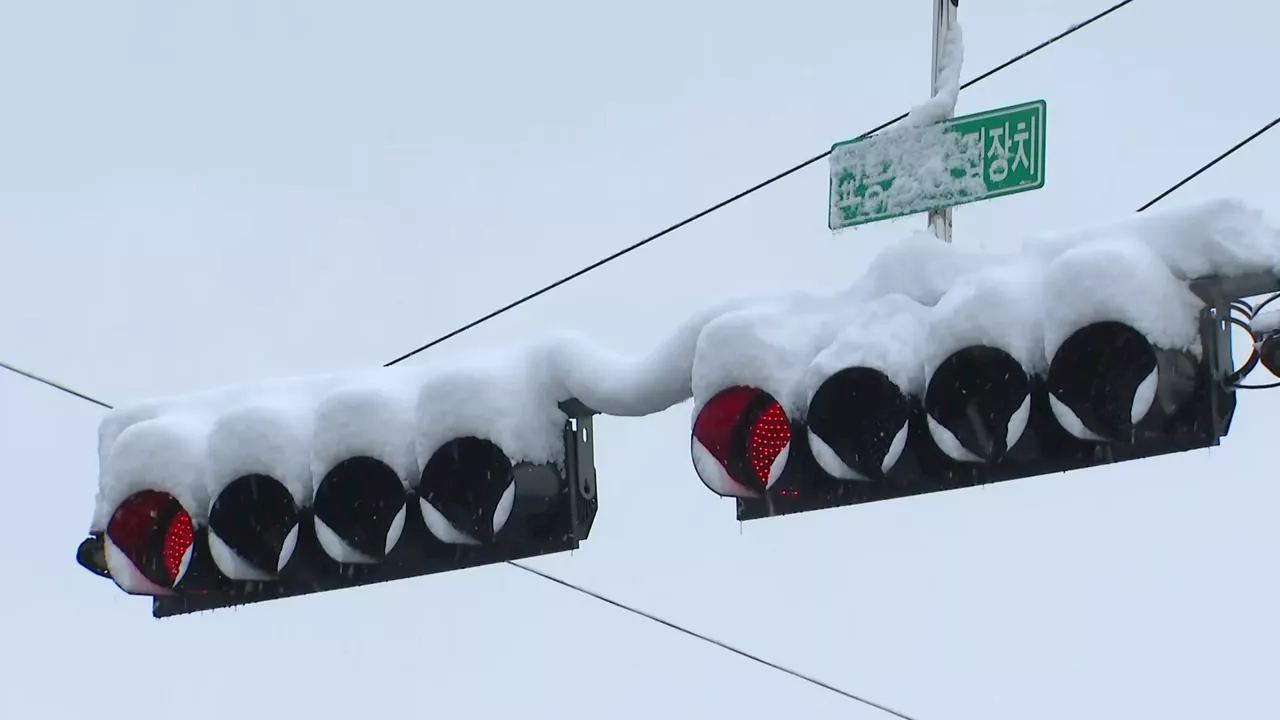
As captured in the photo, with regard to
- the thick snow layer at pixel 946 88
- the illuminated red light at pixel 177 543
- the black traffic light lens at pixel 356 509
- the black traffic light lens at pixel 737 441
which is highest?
the thick snow layer at pixel 946 88

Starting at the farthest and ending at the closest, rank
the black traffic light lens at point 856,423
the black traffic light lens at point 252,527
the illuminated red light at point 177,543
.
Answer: the illuminated red light at point 177,543 → the black traffic light lens at point 252,527 → the black traffic light lens at point 856,423

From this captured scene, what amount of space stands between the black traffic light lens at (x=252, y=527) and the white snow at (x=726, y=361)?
51 mm

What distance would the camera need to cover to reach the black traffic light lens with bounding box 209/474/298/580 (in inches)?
284

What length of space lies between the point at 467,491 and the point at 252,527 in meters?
0.77

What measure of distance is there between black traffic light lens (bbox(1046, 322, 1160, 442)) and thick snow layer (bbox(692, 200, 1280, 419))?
0.04 metres

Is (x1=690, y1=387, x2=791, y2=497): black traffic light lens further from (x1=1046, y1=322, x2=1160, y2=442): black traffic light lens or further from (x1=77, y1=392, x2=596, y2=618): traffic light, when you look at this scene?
(x1=1046, y1=322, x2=1160, y2=442): black traffic light lens

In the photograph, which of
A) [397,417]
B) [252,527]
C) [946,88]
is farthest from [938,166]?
[252,527]

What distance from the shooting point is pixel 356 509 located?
714 centimetres

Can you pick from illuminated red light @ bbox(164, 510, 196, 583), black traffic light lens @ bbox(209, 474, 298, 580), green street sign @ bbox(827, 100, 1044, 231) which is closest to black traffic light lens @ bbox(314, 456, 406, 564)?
black traffic light lens @ bbox(209, 474, 298, 580)

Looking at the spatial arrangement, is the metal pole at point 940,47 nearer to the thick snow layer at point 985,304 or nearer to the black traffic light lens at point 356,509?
the thick snow layer at point 985,304

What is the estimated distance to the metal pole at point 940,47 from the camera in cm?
728

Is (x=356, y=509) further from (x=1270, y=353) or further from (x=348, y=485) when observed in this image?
(x=1270, y=353)

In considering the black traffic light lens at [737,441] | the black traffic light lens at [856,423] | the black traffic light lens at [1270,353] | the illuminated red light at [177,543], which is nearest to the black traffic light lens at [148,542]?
the illuminated red light at [177,543]

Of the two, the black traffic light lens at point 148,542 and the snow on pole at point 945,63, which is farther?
the black traffic light lens at point 148,542
